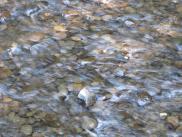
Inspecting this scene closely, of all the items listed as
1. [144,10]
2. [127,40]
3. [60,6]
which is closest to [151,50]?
[127,40]

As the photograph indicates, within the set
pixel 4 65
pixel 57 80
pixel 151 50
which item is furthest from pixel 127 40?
pixel 4 65

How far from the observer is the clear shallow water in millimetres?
4590

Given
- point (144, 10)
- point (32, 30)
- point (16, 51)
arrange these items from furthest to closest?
point (144, 10)
point (32, 30)
point (16, 51)

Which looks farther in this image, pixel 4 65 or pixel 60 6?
pixel 60 6

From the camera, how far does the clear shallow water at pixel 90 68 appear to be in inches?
181

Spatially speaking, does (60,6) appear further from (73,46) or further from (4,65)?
(4,65)

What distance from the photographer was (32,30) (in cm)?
598

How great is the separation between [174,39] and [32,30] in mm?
1995

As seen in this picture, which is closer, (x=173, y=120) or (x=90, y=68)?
(x=173, y=120)

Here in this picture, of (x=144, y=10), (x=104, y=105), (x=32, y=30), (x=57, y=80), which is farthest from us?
(x=144, y=10)

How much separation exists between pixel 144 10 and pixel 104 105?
7.35ft

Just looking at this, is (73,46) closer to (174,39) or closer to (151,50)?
(151,50)

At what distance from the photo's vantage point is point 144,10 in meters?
6.51

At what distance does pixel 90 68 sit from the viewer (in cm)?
535
